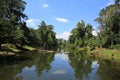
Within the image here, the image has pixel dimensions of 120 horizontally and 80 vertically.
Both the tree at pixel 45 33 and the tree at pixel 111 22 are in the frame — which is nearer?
the tree at pixel 111 22

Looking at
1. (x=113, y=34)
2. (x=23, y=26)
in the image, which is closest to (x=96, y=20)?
(x=113, y=34)

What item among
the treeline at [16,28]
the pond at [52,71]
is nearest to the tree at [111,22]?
the treeline at [16,28]

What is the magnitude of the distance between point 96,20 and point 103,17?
323 cm

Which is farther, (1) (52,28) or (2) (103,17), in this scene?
(1) (52,28)

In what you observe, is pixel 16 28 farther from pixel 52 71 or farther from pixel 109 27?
pixel 109 27

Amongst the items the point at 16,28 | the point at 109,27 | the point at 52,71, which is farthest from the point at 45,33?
the point at 52,71

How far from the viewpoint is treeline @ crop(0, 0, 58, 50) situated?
142ft

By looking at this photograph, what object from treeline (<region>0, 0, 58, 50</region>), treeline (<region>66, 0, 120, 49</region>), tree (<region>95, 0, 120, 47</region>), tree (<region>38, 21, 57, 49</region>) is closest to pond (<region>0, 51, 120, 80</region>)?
treeline (<region>0, 0, 58, 50</region>)

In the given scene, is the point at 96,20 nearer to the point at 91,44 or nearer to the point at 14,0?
the point at 91,44

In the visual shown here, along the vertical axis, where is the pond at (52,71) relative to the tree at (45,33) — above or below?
below

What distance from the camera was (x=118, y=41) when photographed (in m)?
82.1

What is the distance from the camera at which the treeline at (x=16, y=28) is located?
1706 inches

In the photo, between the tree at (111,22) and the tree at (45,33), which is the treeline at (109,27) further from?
the tree at (45,33)

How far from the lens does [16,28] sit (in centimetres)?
5522
